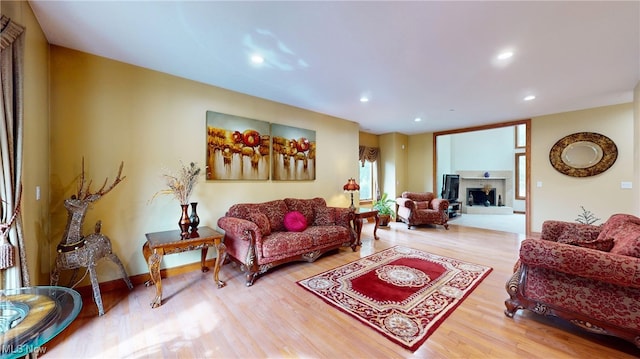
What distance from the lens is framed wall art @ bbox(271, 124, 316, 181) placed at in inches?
160

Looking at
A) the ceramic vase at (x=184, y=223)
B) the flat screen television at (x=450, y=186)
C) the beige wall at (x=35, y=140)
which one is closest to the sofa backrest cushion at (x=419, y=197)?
the flat screen television at (x=450, y=186)

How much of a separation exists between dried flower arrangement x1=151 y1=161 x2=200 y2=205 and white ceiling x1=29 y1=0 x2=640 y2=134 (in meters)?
1.23

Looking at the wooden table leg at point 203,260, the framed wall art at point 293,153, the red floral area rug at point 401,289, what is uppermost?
the framed wall art at point 293,153

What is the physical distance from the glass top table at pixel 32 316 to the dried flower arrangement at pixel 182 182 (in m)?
1.50

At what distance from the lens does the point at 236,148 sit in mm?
3588

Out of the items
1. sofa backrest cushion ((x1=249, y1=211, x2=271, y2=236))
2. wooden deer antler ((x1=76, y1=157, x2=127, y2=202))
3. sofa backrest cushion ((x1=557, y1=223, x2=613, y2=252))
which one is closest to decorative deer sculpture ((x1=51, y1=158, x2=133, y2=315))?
wooden deer antler ((x1=76, y1=157, x2=127, y2=202))

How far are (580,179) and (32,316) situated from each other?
733 centimetres

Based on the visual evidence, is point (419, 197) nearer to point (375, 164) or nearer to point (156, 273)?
point (375, 164)

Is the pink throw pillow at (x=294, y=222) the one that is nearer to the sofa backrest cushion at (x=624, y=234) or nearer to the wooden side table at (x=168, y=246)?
the wooden side table at (x=168, y=246)

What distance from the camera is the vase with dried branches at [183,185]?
8.96 feet

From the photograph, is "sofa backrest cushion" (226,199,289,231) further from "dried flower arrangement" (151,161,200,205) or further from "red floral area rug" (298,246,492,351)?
"red floral area rug" (298,246,492,351)

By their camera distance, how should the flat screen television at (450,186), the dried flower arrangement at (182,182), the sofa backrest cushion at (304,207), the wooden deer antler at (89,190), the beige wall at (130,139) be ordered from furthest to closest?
the flat screen television at (450,186), the sofa backrest cushion at (304,207), the dried flower arrangement at (182,182), the beige wall at (130,139), the wooden deer antler at (89,190)

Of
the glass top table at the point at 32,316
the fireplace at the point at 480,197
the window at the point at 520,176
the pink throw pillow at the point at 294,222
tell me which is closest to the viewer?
the glass top table at the point at 32,316

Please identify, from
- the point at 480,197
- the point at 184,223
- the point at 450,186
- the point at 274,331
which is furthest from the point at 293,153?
the point at 480,197
